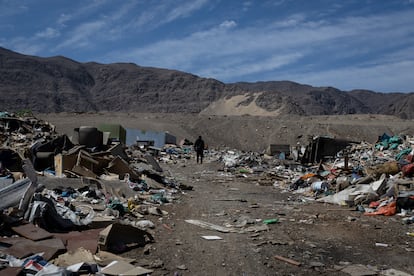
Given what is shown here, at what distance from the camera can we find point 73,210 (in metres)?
6.56

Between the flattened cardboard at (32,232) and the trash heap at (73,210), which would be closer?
the trash heap at (73,210)

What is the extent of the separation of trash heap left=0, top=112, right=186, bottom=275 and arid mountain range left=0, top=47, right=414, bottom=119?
60264 mm

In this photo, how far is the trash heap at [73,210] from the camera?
437 centimetres

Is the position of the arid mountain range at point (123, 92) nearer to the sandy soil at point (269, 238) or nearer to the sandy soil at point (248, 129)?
the sandy soil at point (248, 129)

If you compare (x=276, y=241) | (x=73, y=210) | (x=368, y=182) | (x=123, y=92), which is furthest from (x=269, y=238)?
(x=123, y=92)

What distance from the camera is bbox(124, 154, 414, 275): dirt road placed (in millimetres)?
4688

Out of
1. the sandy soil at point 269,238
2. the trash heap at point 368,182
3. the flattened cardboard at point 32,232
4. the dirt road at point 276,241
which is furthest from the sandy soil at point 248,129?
the flattened cardboard at point 32,232

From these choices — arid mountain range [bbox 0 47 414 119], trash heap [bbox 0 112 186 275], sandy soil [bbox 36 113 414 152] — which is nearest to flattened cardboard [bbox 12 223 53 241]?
trash heap [bbox 0 112 186 275]

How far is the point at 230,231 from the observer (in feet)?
20.8

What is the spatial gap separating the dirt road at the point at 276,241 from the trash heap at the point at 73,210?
331mm

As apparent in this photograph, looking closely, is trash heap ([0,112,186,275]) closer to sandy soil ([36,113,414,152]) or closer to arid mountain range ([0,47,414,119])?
sandy soil ([36,113,414,152])

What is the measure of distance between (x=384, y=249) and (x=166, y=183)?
6.57 metres

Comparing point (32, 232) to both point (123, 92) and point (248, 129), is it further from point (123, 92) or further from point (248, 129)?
point (123, 92)

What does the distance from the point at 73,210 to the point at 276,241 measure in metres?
3.07
